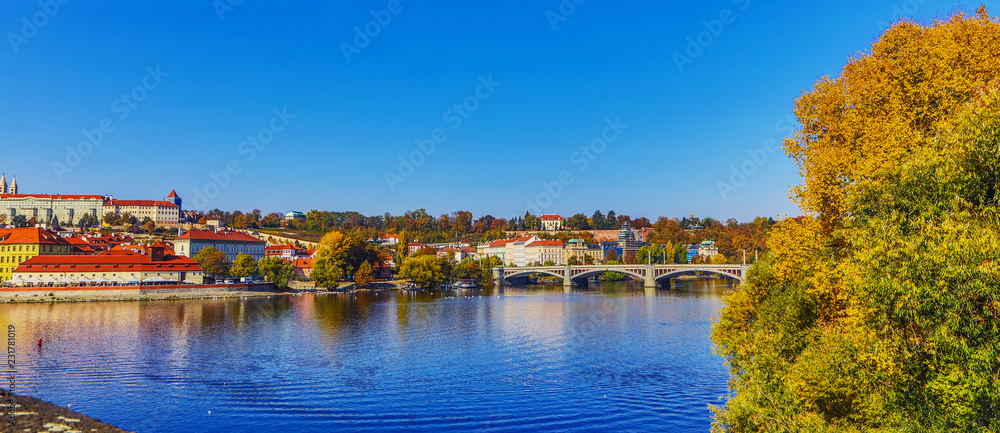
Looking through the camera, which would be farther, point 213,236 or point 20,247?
point 213,236

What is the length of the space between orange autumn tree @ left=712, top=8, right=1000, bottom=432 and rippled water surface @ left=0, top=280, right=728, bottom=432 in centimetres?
606

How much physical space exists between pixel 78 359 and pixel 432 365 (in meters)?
14.7

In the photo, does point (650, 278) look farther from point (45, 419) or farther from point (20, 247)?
point (45, 419)

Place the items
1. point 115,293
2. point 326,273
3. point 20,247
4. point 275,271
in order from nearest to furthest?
point 115,293, point 20,247, point 275,271, point 326,273

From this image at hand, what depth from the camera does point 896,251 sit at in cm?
806

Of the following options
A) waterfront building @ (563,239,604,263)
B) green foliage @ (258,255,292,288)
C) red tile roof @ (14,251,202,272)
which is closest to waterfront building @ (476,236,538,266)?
waterfront building @ (563,239,604,263)

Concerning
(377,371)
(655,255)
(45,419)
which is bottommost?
(377,371)

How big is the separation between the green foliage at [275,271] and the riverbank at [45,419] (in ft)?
180

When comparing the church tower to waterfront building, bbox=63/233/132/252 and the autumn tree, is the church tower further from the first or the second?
the autumn tree

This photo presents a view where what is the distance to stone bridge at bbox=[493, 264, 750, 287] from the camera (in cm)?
7644

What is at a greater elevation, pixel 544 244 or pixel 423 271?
pixel 544 244

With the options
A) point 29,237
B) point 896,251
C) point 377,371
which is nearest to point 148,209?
point 29,237

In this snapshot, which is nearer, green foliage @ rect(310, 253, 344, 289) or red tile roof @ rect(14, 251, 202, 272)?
red tile roof @ rect(14, 251, 202, 272)

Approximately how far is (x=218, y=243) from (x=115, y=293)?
116 ft
